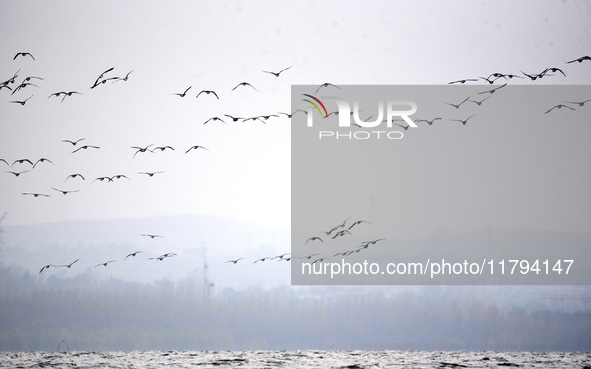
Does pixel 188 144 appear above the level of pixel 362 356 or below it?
above

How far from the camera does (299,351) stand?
6.39 m

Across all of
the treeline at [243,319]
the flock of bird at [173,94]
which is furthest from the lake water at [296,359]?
the flock of bird at [173,94]

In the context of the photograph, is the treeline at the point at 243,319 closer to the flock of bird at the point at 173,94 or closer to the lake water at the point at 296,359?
the lake water at the point at 296,359

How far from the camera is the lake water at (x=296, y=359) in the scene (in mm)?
5957

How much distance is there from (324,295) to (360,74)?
2047 millimetres

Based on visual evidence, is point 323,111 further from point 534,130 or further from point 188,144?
point 534,130

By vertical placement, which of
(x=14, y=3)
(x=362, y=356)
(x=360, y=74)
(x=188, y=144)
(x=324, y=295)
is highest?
(x=14, y=3)

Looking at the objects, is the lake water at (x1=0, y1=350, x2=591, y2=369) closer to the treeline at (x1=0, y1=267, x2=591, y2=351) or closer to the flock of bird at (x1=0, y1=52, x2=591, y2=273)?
the treeline at (x1=0, y1=267, x2=591, y2=351)

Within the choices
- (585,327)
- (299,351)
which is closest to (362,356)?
(299,351)

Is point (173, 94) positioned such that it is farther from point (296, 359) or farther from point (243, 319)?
point (296, 359)

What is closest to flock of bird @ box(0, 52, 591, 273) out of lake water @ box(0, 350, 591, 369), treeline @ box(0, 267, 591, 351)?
treeline @ box(0, 267, 591, 351)

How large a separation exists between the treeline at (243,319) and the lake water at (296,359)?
0.09 meters

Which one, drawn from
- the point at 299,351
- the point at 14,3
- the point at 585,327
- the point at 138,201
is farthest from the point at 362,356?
the point at 14,3

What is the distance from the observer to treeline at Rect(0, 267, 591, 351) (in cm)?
637
